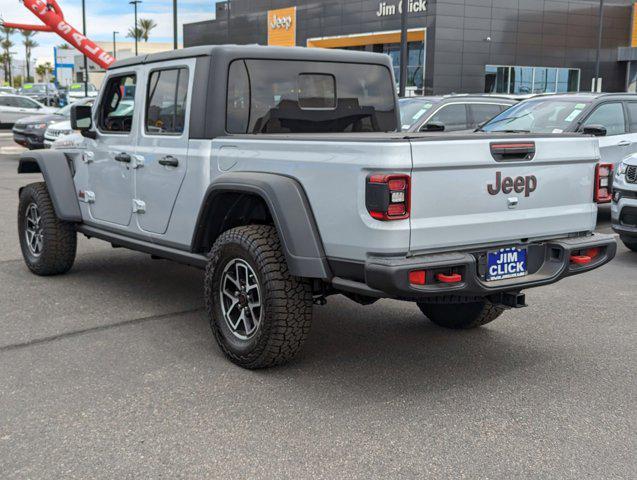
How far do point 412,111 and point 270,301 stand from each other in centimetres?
818

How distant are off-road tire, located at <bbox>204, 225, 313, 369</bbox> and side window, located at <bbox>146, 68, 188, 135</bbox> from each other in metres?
1.10

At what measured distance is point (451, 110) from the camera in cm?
1189

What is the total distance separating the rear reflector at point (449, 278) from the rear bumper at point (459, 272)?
17mm

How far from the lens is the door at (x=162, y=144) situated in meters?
5.11

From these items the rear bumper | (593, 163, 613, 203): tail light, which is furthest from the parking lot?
(593, 163, 613, 203): tail light

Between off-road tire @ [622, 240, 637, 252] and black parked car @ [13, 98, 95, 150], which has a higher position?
black parked car @ [13, 98, 95, 150]

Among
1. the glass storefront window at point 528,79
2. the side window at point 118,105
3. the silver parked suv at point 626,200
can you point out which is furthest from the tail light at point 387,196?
the glass storefront window at point 528,79

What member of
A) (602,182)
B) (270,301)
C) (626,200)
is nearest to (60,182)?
(270,301)

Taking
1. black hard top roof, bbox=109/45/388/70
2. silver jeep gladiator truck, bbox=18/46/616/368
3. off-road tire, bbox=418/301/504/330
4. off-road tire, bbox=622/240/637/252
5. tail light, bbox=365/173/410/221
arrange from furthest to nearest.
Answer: off-road tire, bbox=622/240/637/252 → off-road tire, bbox=418/301/504/330 → black hard top roof, bbox=109/45/388/70 → silver jeep gladiator truck, bbox=18/46/616/368 → tail light, bbox=365/173/410/221

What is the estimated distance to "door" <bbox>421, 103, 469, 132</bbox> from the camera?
38.5 ft

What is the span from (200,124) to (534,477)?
9.79ft

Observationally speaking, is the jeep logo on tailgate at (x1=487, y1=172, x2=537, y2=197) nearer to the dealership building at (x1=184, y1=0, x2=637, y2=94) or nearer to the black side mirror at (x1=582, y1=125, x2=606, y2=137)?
the black side mirror at (x1=582, y1=125, x2=606, y2=137)

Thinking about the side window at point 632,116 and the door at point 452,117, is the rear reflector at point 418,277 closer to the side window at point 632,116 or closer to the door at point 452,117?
the side window at point 632,116

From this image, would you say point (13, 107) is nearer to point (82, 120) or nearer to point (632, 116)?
point (632, 116)
